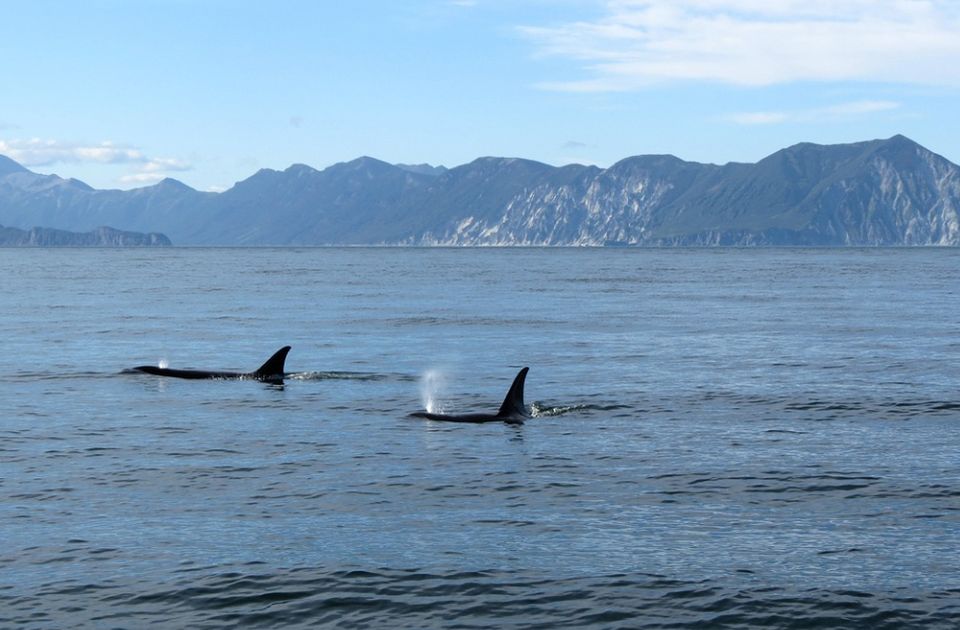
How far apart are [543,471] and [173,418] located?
13.4m

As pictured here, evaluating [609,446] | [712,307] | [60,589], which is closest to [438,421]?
[609,446]

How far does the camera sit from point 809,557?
66.9 ft

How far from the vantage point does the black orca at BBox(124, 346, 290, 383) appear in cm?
4484

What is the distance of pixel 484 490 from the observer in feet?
84.1

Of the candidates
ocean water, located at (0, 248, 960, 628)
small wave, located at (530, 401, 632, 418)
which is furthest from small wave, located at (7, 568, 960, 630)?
small wave, located at (530, 401, 632, 418)

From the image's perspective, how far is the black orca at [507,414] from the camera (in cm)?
3525

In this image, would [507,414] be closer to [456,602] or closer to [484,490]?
[484,490]

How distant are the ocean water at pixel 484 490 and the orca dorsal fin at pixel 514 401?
1.02 meters

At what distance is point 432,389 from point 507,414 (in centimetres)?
763

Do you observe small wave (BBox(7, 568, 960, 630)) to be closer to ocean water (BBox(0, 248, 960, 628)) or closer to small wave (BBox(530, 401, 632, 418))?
ocean water (BBox(0, 248, 960, 628))

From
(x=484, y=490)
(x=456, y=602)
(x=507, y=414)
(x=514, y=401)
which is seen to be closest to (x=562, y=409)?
(x=514, y=401)

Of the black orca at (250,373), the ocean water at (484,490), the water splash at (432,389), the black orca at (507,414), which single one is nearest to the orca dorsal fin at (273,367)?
the black orca at (250,373)

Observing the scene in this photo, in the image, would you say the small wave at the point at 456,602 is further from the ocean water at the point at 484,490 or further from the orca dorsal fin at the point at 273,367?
the orca dorsal fin at the point at 273,367

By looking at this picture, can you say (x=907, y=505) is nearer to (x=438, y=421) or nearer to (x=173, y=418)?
(x=438, y=421)
